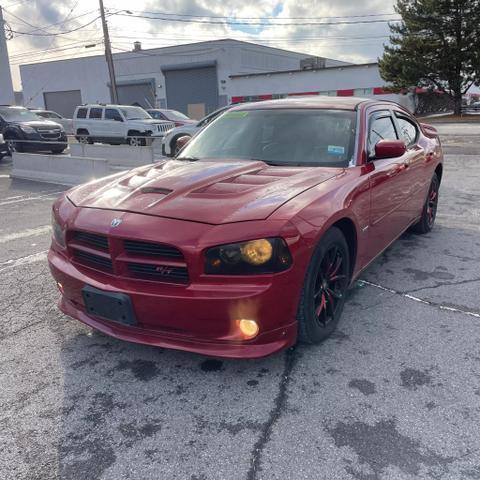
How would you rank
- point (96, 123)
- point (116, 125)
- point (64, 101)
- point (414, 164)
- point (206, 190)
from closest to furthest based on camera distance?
point (206, 190) < point (414, 164) < point (116, 125) < point (96, 123) < point (64, 101)

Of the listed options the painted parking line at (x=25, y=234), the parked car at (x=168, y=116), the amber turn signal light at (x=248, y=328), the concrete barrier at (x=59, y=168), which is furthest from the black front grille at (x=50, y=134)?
the amber turn signal light at (x=248, y=328)

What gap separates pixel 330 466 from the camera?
2.08 meters

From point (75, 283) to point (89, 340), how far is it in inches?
23.1

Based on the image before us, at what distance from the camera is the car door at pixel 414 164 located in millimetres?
4598

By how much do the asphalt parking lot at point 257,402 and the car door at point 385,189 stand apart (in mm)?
540

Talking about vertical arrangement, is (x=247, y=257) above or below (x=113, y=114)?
below

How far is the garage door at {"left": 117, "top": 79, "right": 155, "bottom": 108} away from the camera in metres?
47.6

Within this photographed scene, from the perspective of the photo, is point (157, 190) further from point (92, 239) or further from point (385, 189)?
point (385, 189)

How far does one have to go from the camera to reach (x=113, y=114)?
63.7 feet

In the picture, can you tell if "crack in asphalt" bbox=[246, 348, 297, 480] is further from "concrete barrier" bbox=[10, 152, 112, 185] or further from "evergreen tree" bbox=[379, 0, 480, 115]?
"evergreen tree" bbox=[379, 0, 480, 115]

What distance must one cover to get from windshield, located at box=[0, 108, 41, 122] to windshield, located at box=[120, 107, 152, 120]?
347 centimetres

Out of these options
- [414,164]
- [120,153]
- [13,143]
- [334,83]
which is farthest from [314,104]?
[334,83]

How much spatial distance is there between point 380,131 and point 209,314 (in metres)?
2.65

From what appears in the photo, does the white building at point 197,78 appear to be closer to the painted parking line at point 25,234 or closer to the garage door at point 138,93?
the garage door at point 138,93
